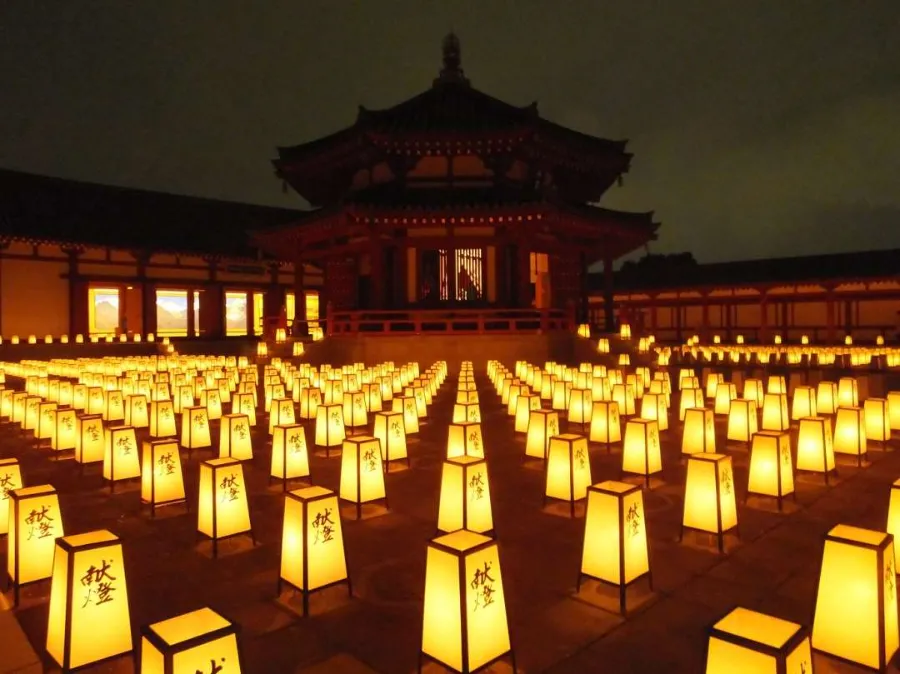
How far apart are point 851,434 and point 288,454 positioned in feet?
18.5

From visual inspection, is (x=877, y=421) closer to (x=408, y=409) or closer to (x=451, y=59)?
(x=408, y=409)

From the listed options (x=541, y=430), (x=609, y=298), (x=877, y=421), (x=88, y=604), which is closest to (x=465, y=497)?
(x=88, y=604)

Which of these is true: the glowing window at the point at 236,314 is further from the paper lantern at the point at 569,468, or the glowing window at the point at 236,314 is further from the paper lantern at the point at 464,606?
the paper lantern at the point at 464,606

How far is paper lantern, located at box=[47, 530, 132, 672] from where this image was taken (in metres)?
2.72

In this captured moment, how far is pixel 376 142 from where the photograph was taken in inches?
665

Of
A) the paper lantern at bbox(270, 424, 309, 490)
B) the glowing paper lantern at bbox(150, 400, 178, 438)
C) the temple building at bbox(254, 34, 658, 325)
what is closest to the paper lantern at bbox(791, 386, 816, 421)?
the paper lantern at bbox(270, 424, 309, 490)

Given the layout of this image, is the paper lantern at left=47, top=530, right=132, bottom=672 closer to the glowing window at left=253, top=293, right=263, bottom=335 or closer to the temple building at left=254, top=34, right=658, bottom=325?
the temple building at left=254, top=34, right=658, bottom=325

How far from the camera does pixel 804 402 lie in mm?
7766

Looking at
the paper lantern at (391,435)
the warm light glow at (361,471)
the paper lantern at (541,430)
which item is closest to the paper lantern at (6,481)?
the warm light glow at (361,471)

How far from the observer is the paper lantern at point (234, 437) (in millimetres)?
6133

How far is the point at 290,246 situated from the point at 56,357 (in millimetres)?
7999

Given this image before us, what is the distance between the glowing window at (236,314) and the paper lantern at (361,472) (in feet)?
76.6

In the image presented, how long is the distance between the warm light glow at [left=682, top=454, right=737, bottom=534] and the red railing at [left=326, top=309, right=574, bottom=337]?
11387mm

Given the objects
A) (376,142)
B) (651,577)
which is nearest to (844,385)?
(651,577)
